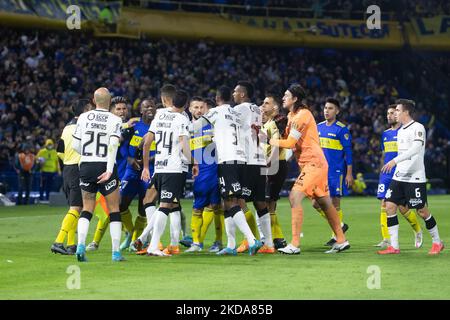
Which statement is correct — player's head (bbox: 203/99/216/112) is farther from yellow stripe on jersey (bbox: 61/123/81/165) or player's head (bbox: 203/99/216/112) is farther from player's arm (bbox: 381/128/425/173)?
player's arm (bbox: 381/128/425/173)

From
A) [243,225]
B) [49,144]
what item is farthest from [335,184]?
[49,144]

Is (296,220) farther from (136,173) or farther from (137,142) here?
(137,142)

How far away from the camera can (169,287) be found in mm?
10531

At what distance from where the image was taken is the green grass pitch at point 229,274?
33.0ft

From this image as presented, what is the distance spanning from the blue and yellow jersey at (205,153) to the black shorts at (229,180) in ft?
2.04

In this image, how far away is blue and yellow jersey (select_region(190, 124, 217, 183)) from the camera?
49.0ft

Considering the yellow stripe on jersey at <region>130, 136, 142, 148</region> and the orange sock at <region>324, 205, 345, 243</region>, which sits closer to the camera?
the orange sock at <region>324, 205, 345, 243</region>

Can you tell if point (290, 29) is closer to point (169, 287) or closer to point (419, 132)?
point (419, 132)

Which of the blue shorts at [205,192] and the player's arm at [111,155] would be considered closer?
the player's arm at [111,155]

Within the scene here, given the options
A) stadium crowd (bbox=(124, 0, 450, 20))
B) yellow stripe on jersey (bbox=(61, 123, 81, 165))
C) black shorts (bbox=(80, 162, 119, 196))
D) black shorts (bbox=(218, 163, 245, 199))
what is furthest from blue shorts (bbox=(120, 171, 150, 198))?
stadium crowd (bbox=(124, 0, 450, 20))

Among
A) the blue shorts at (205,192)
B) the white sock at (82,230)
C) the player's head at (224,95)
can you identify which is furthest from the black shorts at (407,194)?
the white sock at (82,230)

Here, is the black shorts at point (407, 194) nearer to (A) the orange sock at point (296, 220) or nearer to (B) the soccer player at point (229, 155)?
(A) the orange sock at point (296, 220)

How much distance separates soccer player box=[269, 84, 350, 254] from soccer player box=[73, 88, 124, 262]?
2706 mm

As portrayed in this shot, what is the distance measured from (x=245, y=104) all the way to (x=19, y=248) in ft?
14.9
